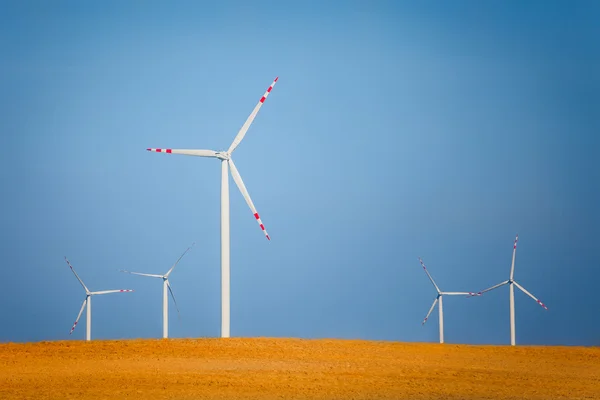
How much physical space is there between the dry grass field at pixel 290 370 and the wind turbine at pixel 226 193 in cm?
324

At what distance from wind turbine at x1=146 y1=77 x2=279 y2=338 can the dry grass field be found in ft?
10.6

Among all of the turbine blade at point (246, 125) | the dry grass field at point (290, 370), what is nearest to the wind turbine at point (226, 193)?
the turbine blade at point (246, 125)

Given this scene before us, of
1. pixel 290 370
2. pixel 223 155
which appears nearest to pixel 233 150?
pixel 223 155

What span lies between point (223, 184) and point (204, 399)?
20.1m

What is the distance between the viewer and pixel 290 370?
3294cm

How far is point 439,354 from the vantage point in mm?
39906

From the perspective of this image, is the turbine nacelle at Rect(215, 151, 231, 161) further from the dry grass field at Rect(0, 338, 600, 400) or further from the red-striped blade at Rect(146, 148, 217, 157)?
the dry grass field at Rect(0, 338, 600, 400)

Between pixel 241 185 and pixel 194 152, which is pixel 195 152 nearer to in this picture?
pixel 194 152

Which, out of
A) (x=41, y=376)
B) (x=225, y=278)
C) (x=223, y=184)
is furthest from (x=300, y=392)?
(x=223, y=184)

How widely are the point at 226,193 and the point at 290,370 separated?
46.0 ft

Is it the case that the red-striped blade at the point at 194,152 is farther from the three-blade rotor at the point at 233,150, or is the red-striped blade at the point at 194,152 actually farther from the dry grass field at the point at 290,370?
the dry grass field at the point at 290,370

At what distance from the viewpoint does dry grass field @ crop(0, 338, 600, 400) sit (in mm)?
28234

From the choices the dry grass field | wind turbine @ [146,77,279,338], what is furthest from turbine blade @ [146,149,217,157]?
the dry grass field

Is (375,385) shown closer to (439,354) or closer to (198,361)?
(198,361)
